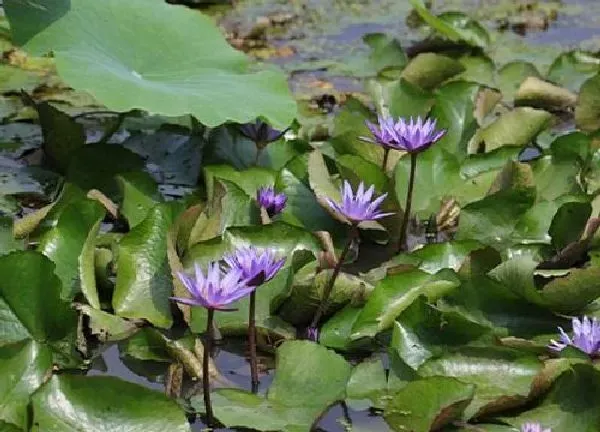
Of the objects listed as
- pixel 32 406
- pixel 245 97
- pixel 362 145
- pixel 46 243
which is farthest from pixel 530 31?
pixel 32 406

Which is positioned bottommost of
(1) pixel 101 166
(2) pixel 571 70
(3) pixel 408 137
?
(2) pixel 571 70

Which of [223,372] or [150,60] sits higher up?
[150,60]

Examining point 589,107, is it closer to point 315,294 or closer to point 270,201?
point 270,201

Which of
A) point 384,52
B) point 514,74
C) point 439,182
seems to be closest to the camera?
point 439,182

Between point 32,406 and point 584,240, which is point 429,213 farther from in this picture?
point 32,406

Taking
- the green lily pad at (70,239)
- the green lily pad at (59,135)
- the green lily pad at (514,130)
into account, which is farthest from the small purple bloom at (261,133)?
the green lily pad at (70,239)

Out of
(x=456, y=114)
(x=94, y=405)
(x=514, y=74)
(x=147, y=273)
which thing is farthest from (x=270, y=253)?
(x=514, y=74)
